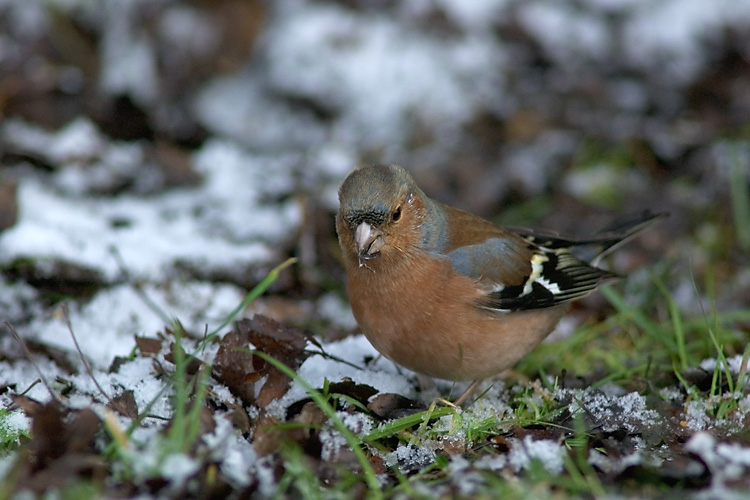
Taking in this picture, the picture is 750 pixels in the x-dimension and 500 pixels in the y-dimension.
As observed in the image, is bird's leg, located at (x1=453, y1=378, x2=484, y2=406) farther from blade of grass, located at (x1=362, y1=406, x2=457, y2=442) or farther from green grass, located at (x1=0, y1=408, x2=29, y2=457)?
green grass, located at (x1=0, y1=408, x2=29, y2=457)

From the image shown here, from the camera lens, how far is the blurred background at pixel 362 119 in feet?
16.4

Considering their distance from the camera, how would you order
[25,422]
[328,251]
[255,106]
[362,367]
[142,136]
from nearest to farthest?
[25,422], [362,367], [328,251], [142,136], [255,106]

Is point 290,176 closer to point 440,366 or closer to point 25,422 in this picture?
point 440,366

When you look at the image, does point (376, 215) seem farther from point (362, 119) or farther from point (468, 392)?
point (362, 119)

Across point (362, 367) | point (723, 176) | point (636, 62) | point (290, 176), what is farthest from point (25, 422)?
point (636, 62)

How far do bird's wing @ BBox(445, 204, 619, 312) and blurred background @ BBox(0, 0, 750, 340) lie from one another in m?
1.26

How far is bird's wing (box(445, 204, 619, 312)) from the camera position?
11.4 ft

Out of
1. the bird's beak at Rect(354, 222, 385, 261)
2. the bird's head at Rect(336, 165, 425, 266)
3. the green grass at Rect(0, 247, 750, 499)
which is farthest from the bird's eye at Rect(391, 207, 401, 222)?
the green grass at Rect(0, 247, 750, 499)

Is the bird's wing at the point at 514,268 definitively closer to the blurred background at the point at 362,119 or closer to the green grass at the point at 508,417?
the green grass at the point at 508,417

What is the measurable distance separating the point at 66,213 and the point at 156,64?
1729mm

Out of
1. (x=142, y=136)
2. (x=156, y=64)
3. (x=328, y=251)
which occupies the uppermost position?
(x=156, y=64)

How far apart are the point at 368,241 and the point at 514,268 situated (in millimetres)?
839

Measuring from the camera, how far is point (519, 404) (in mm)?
3246

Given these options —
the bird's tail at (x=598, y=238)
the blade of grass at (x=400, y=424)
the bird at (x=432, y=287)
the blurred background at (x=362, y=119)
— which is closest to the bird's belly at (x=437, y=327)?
the bird at (x=432, y=287)
